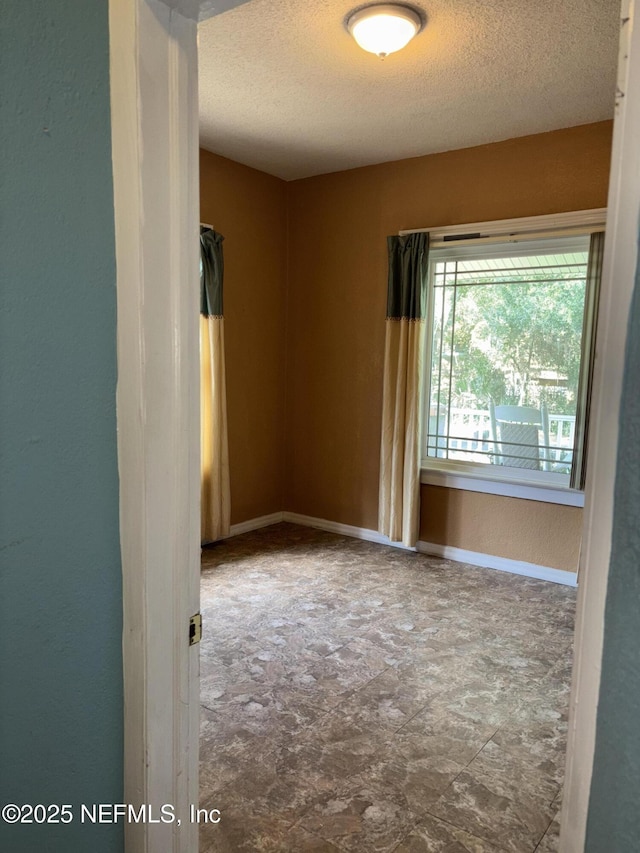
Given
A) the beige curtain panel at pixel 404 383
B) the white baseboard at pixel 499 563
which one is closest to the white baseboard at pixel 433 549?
the white baseboard at pixel 499 563

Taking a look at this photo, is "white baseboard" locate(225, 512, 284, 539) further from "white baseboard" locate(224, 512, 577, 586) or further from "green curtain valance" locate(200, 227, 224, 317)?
"green curtain valance" locate(200, 227, 224, 317)

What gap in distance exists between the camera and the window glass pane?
371 centimetres

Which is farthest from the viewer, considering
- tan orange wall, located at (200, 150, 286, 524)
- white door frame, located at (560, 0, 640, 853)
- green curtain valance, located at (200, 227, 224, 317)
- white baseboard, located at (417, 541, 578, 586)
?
tan orange wall, located at (200, 150, 286, 524)

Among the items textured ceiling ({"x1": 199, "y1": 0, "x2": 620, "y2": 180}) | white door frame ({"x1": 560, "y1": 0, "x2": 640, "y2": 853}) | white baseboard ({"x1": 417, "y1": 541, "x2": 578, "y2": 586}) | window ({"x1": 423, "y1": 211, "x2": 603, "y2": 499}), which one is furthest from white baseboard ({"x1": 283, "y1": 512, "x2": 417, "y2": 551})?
white door frame ({"x1": 560, "y1": 0, "x2": 640, "y2": 853})

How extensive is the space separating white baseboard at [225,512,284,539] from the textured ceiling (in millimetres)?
2737

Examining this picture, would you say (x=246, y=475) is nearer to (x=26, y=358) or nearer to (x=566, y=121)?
(x=566, y=121)

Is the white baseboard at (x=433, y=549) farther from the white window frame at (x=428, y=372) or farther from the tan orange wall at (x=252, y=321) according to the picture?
the white window frame at (x=428, y=372)

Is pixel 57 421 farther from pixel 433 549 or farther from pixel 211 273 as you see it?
pixel 433 549

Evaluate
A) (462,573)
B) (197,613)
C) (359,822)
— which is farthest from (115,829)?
(462,573)

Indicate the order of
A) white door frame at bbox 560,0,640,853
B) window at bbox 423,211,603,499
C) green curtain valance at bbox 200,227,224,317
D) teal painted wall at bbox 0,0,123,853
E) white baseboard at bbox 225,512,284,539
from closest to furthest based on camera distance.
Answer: white door frame at bbox 560,0,640,853, teal painted wall at bbox 0,0,123,853, window at bbox 423,211,603,499, green curtain valance at bbox 200,227,224,317, white baseboard at bbox 225,512,284,539

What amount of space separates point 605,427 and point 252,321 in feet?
13.8

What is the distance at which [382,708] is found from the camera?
2389 mm

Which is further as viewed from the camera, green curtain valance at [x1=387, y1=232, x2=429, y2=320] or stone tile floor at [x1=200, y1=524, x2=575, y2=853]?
green curtain valance at [x1=387, y1=232, x2=429, y2=320]

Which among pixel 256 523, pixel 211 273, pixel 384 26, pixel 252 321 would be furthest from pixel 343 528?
pixel 384 26
